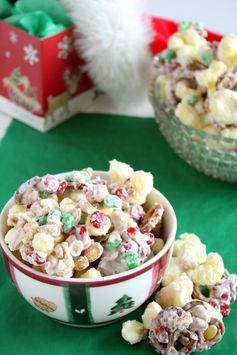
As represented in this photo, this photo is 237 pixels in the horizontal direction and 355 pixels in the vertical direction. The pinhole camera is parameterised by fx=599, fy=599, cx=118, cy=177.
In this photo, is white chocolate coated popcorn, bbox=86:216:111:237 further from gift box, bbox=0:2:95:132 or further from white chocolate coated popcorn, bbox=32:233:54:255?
gift box, bbox=0:2:95:132

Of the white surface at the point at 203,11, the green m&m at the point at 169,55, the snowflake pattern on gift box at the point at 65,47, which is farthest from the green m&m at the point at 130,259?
the white surface at the point at 203,11

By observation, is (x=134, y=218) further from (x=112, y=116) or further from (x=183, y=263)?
(x=112, y=116)

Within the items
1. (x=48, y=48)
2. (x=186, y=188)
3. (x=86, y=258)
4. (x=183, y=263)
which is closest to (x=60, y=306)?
(x=86, y=258)

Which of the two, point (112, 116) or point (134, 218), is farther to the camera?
point (112, 116)

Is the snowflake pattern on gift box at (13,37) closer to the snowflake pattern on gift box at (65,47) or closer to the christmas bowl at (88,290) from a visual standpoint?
the snowflake pattern on gift box at (65,47)

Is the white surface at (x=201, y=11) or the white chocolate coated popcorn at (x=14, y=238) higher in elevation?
the white chocolate coated popcorn at (x=14, y=238)

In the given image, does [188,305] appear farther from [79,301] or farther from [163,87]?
[163,87]

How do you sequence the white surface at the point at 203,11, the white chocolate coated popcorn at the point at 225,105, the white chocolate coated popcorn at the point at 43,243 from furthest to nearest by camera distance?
1. the white surface at the point at 203,11
2. the white chocolate coated popcorn at the point at 225,105
3. the white chocolate coated popcorn at the point at 43,243
